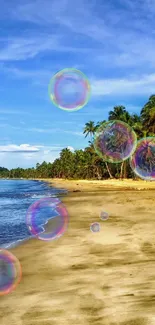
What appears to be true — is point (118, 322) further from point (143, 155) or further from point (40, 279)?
point (143, 155)

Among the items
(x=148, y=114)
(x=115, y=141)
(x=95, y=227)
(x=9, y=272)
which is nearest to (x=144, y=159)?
(x=115, y=141)

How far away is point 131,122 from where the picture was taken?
87.8 m

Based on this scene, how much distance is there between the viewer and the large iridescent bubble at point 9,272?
274 inches

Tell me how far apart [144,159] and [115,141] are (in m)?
11.5

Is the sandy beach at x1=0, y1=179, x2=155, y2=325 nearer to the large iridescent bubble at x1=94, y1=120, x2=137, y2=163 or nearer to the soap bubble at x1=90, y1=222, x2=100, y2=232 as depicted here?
the soap bubble at x1=90, y1=222, x2=100, y2=232

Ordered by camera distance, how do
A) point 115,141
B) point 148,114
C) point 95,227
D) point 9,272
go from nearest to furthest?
point 9,272 < point 95,227 < point 148,114 < point 115,141

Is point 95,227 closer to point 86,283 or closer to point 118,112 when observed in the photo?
point 86,283

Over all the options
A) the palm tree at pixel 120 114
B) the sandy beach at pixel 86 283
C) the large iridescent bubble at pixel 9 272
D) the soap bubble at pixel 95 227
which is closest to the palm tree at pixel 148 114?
the palm tree at pixel 120 114

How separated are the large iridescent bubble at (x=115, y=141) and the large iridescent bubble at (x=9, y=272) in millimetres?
73842

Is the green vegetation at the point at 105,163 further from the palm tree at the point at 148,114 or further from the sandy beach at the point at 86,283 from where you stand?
the sandy beach at the point at 86,283

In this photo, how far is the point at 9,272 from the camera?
812cm

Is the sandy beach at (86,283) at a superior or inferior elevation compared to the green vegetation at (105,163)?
inferior

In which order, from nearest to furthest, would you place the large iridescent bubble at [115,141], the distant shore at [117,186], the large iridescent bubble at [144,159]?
the distant shore at [117,186] → the large iridescent bubble at [144,159] → the large iridescent bubble at [115,141]

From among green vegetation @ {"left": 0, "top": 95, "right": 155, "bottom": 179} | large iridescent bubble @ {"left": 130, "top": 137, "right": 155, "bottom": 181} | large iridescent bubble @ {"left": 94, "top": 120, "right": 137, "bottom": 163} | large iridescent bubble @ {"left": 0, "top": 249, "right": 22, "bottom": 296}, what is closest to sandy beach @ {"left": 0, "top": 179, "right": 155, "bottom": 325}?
large iridescent bubble @ {"left": 0, "top": 249, "right": 22, "bottom": 296}
